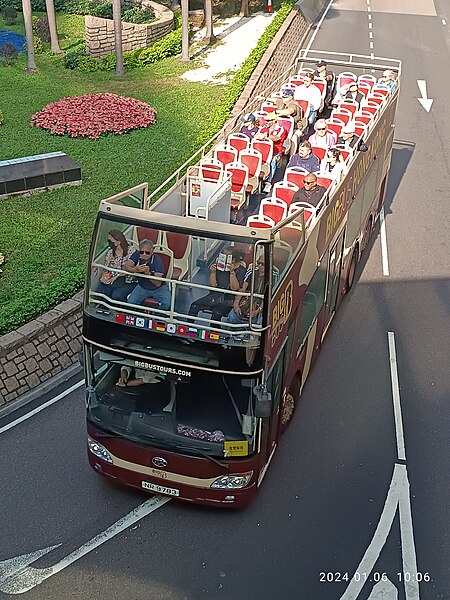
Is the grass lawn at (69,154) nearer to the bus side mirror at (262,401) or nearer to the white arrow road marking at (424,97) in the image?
the bus side mirror at (262,401)

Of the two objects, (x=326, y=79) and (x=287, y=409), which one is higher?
(x=326, y=79)

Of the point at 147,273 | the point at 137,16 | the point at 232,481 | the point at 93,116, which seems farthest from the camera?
the point at 137,16

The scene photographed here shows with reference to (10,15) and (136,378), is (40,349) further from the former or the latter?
(10,15)

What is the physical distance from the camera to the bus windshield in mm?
9242

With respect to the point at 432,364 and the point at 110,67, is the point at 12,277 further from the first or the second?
the point at 110,67

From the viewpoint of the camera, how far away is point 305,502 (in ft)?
35.6

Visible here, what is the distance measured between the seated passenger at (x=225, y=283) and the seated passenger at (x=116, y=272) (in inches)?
35.1

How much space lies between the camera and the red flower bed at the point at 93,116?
2220 cm

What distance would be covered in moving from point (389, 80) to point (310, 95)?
8.29 ft

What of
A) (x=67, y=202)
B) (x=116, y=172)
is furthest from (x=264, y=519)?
(x=116, y=172)

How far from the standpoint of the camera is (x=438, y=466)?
11.6m

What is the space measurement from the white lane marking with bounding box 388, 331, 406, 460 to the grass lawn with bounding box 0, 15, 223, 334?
5.88 meters

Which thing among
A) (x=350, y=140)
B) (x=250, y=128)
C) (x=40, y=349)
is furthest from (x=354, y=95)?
(x=40, y=349)

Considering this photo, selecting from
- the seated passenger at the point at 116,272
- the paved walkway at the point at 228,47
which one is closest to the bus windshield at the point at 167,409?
the seated passenger at the point at 116,272
